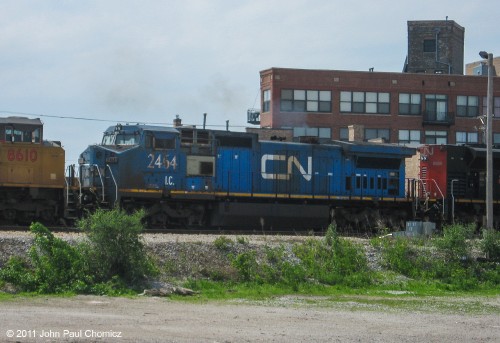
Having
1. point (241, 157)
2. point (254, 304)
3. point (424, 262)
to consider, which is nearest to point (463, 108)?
point (241, 157)

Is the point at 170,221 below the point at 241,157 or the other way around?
below

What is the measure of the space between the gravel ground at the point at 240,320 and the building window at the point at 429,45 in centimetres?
5971

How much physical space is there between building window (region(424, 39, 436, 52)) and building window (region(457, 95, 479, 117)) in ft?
29.7

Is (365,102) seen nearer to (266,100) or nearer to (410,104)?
(410,104)

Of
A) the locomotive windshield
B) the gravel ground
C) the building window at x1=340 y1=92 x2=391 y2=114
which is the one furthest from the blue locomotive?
the building window at x1=340 y1=92 x2=391 y2=114

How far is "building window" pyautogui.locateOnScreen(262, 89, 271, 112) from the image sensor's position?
66125 mm

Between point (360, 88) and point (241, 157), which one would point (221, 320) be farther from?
point (360, 88)

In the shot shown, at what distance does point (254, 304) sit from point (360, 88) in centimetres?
5128

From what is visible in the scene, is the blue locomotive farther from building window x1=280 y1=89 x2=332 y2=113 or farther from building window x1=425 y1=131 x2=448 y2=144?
building window x1=425 y1=131 x2=448 y2=144

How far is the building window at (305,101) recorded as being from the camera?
65562 mm

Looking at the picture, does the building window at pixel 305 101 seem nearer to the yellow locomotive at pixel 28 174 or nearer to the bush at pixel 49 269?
the yellow locomotive at pixel 28 174

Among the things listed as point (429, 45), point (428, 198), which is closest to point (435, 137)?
point (429, 45)

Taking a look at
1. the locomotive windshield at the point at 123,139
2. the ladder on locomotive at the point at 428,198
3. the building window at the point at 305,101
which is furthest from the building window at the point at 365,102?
the locomotive windshield at the point at 123,139

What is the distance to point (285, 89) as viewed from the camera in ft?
215
